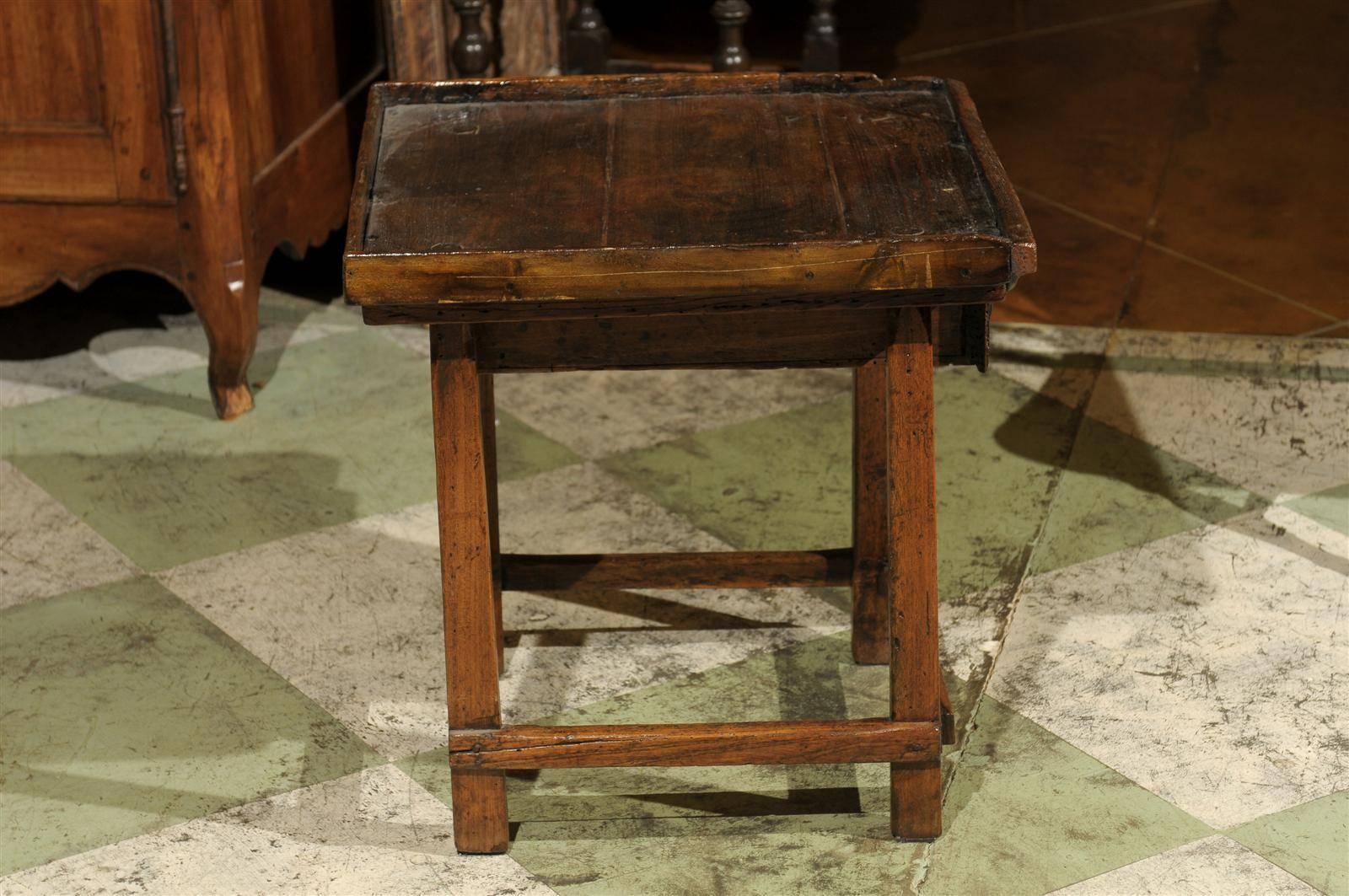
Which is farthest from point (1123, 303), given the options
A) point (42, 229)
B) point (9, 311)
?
point (9, 311)

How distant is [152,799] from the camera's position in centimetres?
197

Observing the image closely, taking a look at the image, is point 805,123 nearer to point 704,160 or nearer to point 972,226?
point 704,160

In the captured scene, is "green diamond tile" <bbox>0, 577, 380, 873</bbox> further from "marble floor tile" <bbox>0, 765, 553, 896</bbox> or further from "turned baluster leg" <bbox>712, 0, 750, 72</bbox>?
"turned baluster leg" <bbox>712, 0, 750, 72</bbox>

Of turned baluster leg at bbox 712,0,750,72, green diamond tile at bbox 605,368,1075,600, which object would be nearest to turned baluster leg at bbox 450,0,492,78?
turned baluster leg at bbox 712,0,750,72

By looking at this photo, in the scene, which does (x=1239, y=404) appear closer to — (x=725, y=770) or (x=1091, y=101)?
(x=725, y=770)

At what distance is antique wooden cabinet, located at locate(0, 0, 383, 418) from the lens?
112 inches

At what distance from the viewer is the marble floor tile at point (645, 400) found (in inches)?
116

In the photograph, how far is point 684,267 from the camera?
5.17 ft

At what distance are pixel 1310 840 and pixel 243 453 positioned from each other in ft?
6.02

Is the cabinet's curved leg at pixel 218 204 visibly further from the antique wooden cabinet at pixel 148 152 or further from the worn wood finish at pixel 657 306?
the worn wood finish at pixel 657 306

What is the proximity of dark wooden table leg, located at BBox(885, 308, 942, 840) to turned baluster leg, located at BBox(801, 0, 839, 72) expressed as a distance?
1944 millimetres

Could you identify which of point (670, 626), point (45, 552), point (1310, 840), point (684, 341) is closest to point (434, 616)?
point (670, 626)

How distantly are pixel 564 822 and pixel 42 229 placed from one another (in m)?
1.66

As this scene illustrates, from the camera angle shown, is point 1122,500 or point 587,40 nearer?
point 1122,500
